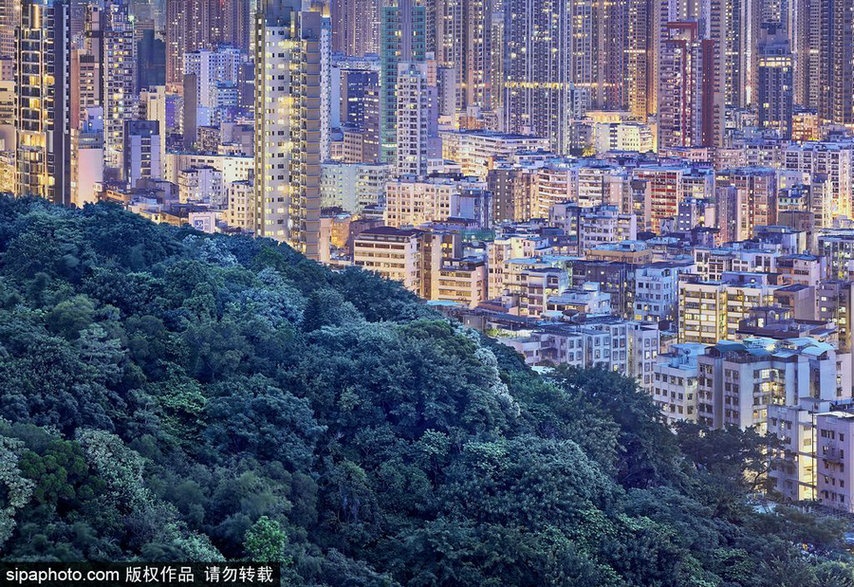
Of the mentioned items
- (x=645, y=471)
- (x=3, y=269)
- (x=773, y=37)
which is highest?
(x=773, y=37)

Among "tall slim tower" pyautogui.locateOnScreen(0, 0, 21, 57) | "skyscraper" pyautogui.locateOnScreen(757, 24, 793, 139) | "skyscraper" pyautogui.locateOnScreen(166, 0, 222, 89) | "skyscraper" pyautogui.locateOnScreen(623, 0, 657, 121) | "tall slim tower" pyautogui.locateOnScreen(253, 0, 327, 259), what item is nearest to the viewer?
"tall slim tower" pyautogui.locateOnScreen(253, 0, 327, 259)

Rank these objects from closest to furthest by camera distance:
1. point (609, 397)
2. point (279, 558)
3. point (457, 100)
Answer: point (279, 558) → point (609, 397) → point (457, 100)

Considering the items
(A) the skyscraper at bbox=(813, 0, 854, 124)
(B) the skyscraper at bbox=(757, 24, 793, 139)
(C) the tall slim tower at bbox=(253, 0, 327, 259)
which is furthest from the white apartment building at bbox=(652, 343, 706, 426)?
(A) the skyscraper at bbox=(813, 0, 854, 124)

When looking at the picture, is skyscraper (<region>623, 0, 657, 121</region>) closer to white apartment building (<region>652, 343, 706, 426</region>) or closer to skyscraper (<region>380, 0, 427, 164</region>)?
skyscraper (<region>380, 0, 427, 164</region>)

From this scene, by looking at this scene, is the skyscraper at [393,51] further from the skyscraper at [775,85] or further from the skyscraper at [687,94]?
the skyscraper at [775,85]

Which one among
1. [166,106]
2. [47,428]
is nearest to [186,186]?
[166,106]

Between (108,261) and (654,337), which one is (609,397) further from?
(654,337)

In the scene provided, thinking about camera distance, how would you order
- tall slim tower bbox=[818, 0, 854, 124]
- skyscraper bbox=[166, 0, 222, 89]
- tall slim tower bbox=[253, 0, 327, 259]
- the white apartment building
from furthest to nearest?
skyscraper bbox=[166, 0, 222, 89] → tall slim tower bbox=[818, 0, 854, 124] → tall slim tower bbox=[253, 0, 327, 259] → the white apartment building
